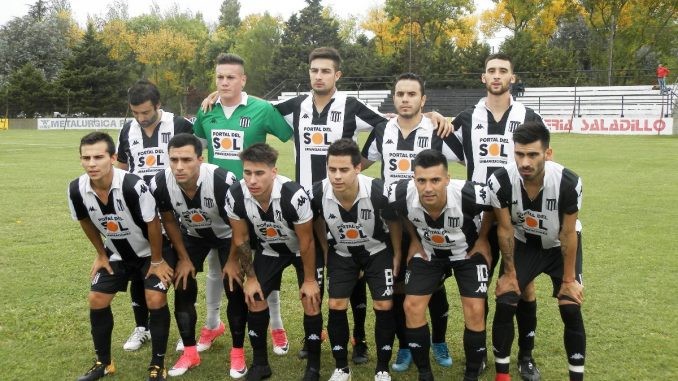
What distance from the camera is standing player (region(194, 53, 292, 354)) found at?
5.14 metres

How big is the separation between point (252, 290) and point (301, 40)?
54.7 m

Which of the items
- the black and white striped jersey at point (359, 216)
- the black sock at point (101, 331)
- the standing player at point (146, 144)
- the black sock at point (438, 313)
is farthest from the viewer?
the standing player at point (146, 144)

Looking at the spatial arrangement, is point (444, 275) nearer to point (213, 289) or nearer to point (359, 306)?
point (359, 306)

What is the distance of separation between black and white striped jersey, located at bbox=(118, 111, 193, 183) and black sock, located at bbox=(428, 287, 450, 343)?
2550 mm

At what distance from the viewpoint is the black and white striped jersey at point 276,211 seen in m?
4.26

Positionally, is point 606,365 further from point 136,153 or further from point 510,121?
point 136,153

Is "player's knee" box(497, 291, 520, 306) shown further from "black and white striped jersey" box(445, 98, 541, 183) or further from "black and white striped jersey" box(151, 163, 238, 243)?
"black and white striped jersey" box(151, 163, 238, 243)

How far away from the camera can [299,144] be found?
5305mm

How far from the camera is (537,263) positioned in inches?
167

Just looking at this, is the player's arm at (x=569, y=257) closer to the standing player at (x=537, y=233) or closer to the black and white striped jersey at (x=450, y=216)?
the standing player at (x=537, y=233)

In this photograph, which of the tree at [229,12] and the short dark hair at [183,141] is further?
the tree at [229,12]

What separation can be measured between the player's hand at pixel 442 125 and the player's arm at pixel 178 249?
219 centimetres

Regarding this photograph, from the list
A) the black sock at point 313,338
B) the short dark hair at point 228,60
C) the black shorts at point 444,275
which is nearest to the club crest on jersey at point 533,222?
the black shorts at point 444,275

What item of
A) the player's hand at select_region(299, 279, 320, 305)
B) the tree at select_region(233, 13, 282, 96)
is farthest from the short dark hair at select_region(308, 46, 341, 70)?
the tree at select_region(233, 13, 282, 96)
